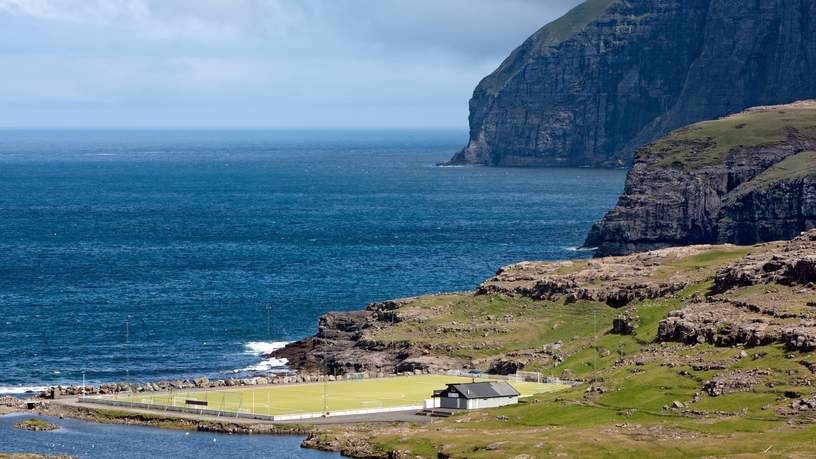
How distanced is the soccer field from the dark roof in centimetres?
373

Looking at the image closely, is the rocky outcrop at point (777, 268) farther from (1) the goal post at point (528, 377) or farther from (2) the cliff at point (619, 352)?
(1) the goal post at point (528, 377)

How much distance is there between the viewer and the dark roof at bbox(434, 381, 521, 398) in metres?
142

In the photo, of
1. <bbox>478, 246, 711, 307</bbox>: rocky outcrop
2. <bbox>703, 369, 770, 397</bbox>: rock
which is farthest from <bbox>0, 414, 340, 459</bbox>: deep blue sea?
<bbox>478, 246, 711, 307</bbox>: rocky outcrop

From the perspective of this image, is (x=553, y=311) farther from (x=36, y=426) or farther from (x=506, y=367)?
(x=36, y=426)

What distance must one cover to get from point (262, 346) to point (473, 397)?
186 feet

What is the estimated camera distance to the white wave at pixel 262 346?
19034cm

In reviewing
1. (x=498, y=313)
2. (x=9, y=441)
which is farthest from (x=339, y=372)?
(x=9, y=441)

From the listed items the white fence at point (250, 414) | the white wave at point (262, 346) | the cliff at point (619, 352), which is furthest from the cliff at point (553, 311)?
the white fence at point (250, 414)

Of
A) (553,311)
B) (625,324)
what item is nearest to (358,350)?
(553,311)

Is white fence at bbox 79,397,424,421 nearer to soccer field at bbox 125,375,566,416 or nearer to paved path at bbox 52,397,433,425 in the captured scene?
paved path at bbox 52,397,433,425

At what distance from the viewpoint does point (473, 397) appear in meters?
142

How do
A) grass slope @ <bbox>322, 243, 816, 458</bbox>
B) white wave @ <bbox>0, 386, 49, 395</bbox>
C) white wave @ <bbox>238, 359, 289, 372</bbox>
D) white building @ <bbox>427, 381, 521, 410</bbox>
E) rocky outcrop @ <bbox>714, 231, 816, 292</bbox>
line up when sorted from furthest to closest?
1. white wave @ <bbox>238, 359, 289, 372</bbox>
2. white wave @ <bbox>0, 386, 49, 395</bbox>
3. rocky outcrop @ <bbox>714, 231, 816, 292</bbox>
4. white building @ <bbox>427, 381, 521, 410</bbox>
5. grass slope @ <bbox>322, 243, 816, 458</bbox>

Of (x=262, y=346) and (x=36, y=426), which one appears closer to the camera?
(x=36, y=426)

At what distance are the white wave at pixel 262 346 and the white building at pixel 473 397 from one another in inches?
1951
